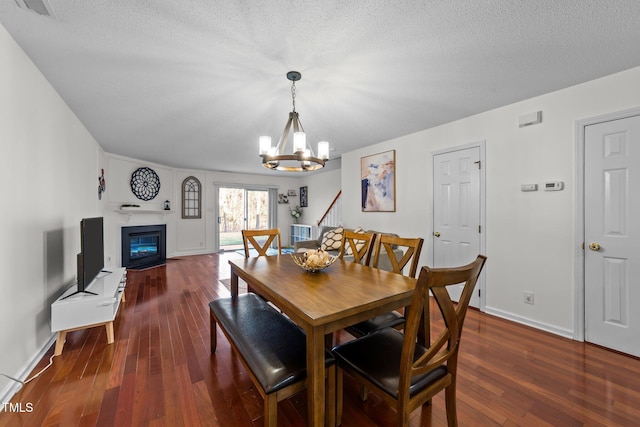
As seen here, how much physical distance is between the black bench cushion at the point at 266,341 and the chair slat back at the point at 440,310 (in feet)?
1.48

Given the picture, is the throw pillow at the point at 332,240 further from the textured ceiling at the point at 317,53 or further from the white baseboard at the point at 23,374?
the white baseboard at the point at 23,374

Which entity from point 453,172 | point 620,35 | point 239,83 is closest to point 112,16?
point 239,83

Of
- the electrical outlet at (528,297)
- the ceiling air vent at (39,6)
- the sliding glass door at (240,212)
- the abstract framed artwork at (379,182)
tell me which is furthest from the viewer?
the sliding glass door at (240,212)

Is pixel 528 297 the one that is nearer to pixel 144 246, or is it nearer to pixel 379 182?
pixel 379 182

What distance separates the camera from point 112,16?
1.51 metres

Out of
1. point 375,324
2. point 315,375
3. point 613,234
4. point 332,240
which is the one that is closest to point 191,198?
point 332,240

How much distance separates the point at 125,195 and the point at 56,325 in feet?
14.2

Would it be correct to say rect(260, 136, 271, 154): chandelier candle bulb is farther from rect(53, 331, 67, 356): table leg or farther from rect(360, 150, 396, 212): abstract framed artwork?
rect(360, 150, 396, 212): abstract framed artwork

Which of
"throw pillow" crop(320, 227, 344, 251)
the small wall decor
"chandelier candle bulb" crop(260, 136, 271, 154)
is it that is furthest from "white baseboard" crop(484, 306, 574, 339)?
the small wall decor

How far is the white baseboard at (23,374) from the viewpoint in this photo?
5.25ft

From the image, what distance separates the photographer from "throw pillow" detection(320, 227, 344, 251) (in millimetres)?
4453

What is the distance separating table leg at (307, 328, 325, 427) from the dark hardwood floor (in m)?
0.40

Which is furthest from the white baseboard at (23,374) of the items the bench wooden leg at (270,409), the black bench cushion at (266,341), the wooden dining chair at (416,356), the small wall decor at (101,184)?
the small wall decor at (101,184)

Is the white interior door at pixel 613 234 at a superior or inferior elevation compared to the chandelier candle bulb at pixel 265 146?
inferior
